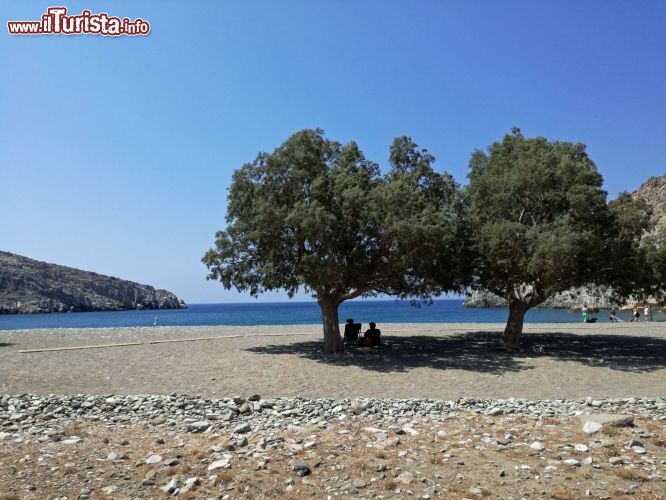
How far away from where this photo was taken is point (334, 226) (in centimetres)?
1997

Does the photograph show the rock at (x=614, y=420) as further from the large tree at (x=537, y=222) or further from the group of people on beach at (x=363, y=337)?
the group of people on beach at (x=363, y=337)

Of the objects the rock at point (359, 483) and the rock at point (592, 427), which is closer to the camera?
the rock at point (359, 483)

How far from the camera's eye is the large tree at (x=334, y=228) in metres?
19.6

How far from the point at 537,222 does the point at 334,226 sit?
31.2 ft

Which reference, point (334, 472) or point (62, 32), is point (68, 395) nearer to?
point (334, 472)

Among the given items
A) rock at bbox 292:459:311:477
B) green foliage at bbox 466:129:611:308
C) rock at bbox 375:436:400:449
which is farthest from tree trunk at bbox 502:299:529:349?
rock at bbox 292:459:311:477

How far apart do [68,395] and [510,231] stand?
16943 millimetres

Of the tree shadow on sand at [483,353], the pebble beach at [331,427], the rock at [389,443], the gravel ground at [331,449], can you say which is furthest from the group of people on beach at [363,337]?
the rock at [389,443]

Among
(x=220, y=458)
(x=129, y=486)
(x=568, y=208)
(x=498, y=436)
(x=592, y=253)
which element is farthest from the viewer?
(x=568, y=208)

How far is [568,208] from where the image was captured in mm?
22078

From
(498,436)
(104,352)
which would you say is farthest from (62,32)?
(498,436)

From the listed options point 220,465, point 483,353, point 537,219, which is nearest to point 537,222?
point 537,219

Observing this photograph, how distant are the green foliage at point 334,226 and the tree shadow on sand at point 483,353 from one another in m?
2.85

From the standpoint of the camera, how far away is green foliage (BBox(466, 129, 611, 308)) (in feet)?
65.5
